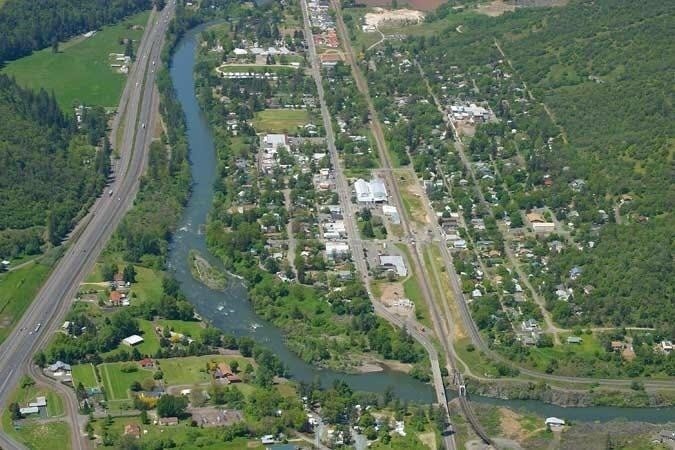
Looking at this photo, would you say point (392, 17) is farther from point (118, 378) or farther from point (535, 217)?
point (118, 378)

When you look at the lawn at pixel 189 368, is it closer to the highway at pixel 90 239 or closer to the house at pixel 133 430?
the house at pixel 133 430

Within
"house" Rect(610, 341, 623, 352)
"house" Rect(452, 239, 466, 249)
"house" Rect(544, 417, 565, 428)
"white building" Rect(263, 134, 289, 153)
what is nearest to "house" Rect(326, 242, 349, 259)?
"house" Rect(452, 239, 466, 249)

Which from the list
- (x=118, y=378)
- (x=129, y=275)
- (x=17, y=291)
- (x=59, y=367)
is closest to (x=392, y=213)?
(x=129, y=275)

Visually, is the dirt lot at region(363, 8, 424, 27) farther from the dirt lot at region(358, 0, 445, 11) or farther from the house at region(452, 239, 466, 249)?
the house at region(452, 239, 466, 249)

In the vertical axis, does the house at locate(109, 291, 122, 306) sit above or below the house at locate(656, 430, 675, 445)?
above

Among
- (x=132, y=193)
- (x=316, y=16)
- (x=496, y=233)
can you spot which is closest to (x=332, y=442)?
(x=496, y=233)

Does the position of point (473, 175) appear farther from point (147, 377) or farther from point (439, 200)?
point (147, 377)
